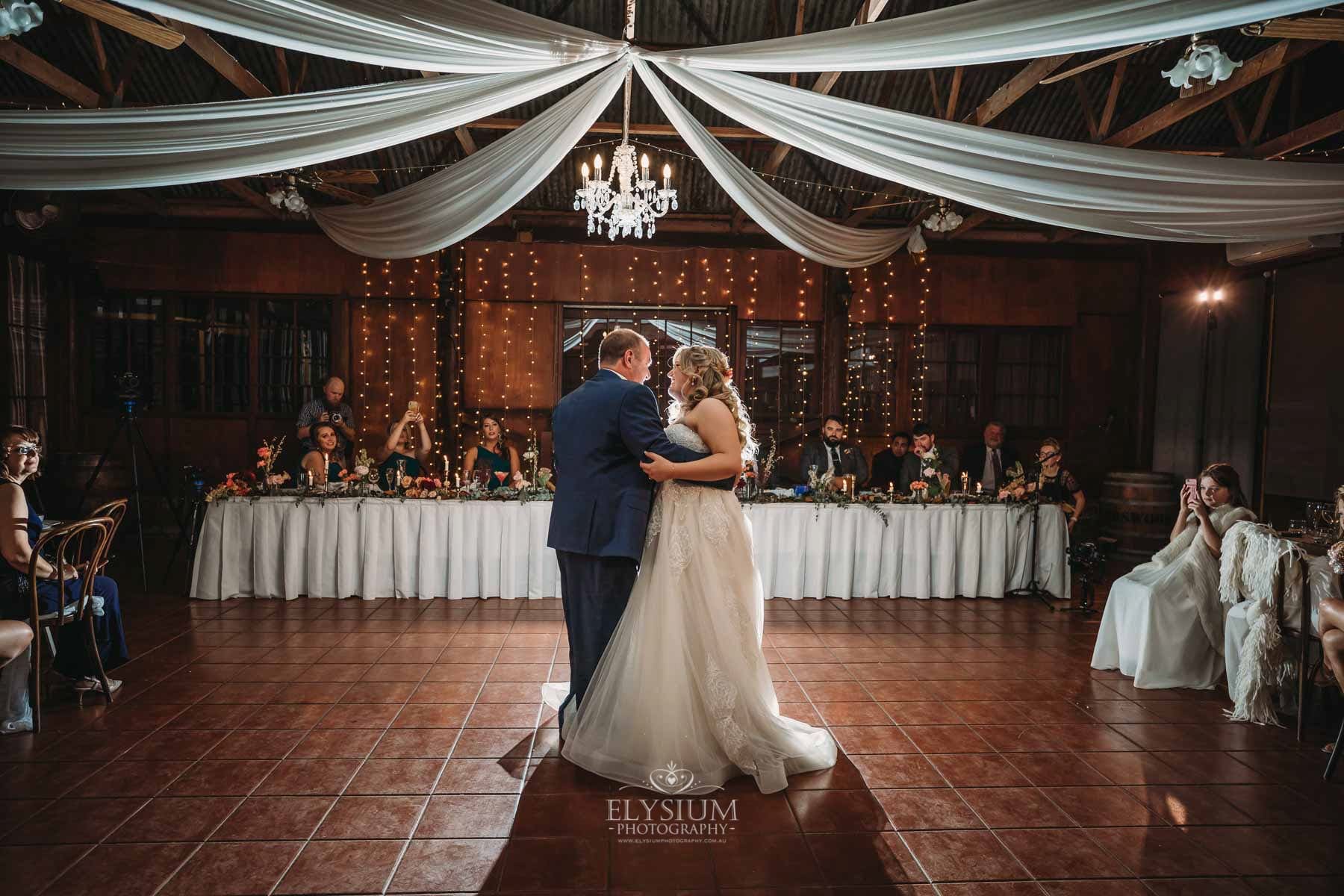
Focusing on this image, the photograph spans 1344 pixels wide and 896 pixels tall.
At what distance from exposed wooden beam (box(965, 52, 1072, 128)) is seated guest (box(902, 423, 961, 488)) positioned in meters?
2.77

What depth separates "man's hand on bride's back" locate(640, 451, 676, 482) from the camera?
10.5 feet

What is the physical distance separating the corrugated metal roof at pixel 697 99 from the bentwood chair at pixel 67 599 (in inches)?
147

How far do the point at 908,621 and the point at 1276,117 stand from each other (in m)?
7.24

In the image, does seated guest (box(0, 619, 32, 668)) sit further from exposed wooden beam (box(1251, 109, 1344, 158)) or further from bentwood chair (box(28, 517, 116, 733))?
exposed wooden beam (box(1251, 109, 1344, 158))

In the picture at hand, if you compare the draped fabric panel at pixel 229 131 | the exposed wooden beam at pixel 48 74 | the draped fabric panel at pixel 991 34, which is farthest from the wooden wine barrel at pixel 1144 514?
the exposed wooden beam at pixel 48 74

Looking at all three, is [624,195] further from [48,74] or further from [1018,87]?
[48,74]

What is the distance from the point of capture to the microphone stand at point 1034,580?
6.64 metres

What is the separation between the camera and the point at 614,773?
314 cm

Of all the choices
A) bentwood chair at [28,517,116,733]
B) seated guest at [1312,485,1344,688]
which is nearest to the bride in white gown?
seated guest at [1312,485,1344,688]

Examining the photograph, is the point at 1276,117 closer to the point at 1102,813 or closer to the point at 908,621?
the point at 908,621

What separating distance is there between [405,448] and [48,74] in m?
3.94

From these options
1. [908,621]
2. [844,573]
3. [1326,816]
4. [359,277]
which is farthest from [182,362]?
[1326,816]

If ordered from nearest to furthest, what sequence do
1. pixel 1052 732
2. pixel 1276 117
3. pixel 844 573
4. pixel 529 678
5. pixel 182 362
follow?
pixel 1052 732
pixel 529 678
pixel 844 573
pixel 1276 117
pixel 182 362

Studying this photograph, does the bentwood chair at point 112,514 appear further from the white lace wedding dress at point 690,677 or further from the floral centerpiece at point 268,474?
the white lace wedding dress at point 690,677
